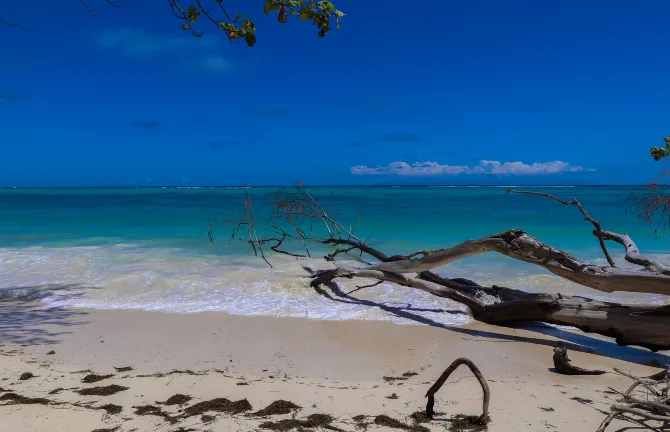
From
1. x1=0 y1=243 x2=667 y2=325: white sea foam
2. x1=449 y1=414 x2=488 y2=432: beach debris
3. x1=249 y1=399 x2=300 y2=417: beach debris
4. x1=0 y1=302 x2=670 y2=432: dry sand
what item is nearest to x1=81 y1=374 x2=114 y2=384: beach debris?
x1=0 y1=302 x2=670 y2=432: dry sand

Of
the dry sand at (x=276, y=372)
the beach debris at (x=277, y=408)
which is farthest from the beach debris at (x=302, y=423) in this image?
the beach debris at (x=277, y=408)

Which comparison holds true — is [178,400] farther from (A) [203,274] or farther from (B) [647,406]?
(A) [203,274]

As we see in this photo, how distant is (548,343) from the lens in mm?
5668

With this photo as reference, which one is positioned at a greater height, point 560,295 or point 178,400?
point 560,295

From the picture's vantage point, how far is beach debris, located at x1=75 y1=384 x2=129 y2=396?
391 centimetres

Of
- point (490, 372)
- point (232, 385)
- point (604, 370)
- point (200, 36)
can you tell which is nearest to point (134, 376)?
point (232, 385)

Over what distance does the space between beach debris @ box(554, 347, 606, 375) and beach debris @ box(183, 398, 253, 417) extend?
9.76ft

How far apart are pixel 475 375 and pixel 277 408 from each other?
1.50 m

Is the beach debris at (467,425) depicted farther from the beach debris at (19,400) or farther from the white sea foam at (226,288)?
the white sea foam at (226,288)

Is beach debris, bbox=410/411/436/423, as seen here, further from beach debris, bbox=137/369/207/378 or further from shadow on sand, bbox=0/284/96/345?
shadow on sand, bbox=0/284/96/345

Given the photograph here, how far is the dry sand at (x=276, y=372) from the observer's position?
3.46 m

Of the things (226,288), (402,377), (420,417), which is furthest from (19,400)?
(226,288)

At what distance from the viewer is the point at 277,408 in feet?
11.9

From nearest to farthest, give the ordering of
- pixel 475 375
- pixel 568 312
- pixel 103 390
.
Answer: pixel 475 375
pixel 103 390
pixel 568 312
